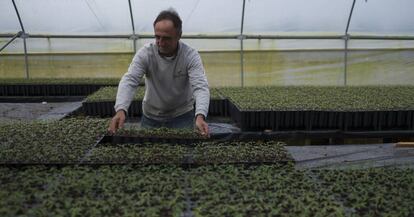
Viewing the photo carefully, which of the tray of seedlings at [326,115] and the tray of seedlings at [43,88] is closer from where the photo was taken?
the tray of seedlings at [326,115]

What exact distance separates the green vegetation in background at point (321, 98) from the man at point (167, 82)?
1.91 m

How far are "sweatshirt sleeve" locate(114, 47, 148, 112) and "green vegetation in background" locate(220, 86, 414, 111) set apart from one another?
2.48 metres

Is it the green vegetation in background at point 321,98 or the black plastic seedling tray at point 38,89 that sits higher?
the black plastic seedling tray at point 38,89

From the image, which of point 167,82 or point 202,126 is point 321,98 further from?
point 202,126

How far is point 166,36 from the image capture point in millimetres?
3492

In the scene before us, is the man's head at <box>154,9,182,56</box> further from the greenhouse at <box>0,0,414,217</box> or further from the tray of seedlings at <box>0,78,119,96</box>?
the tray of seedlings at <box>0,78,119,96</box>

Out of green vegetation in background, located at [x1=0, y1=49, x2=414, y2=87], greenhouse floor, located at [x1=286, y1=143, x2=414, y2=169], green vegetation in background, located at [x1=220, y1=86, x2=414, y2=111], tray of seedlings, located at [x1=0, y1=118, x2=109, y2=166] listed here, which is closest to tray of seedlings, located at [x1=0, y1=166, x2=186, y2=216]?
tray of seedlings, located at [x1=0, y1=118, x2=109, y2=166]

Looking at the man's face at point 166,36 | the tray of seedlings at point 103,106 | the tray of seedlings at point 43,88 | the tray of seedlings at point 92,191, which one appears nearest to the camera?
the tray of seedlings at point 92,191

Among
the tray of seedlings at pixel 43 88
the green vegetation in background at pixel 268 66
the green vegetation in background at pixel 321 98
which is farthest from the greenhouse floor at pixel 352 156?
the green vegetation in background at pixel 268 66

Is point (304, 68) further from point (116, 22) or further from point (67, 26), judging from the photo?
point (67, 26)

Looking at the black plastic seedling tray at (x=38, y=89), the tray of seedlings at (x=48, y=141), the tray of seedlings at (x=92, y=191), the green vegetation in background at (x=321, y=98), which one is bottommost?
the tray of seedlings at (x=92, y=191)

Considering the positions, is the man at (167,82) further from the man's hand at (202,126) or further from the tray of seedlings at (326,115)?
the tray of seedlings at (326,115)

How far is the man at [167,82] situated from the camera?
3455mm

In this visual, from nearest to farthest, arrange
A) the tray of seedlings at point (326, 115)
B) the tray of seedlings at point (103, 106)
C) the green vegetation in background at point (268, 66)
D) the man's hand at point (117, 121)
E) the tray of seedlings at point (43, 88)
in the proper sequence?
the man's hand at point (117, 121) → the tray of seedlings at point (326, 115) → the tray of seedlings at point (103, 106) → the tray of seedlings at point (43, 88) → the green vegetation in background at point (268, 66)
